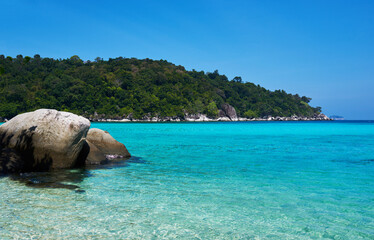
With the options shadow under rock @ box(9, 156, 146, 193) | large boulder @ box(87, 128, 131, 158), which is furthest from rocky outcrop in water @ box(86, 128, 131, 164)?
shadow under rock @ box(9, 156, 146, 193)

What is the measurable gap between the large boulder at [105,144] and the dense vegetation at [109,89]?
103832 millimetres

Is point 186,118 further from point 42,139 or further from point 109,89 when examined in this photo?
point 42,139

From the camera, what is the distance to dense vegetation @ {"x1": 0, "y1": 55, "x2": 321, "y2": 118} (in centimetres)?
11875

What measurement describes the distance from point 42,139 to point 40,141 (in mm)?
106

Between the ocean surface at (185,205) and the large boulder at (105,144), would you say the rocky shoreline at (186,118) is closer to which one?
the large boulder at (105,144)

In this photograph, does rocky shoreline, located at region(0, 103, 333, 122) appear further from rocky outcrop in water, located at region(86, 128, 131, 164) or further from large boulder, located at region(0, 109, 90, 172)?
large boulder, located at region(0, 109, 90, 172)

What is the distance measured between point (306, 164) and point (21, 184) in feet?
40.5

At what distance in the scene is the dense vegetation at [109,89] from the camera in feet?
390

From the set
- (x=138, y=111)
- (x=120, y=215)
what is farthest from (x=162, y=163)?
(x=138, y=111)

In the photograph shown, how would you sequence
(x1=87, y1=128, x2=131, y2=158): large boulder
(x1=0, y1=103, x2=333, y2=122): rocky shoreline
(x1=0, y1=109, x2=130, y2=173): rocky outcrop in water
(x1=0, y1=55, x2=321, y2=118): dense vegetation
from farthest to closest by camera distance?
1. (x1=0, y1=103, x2=333, y2=122): rocky shoreline
2. (x1=0, y1=55, x2=321, y2=118): dense vegetation
3. (x1=87, y1=128, x2=131, y2=158): large boulder
4. (x1=0, y1=109, x2=130, y2=173): rocky outcrop in water

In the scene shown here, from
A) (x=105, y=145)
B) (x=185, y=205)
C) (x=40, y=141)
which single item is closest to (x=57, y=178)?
(x=40, y=141)

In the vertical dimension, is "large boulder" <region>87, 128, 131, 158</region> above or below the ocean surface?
above

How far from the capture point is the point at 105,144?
15.3 metres

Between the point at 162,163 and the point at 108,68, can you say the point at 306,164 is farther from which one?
the point at 108,68
